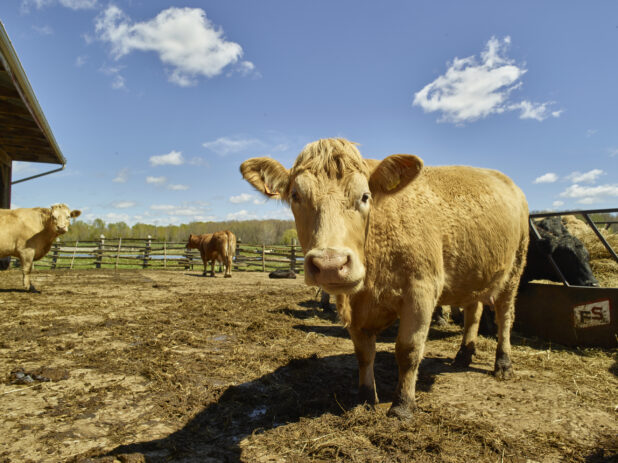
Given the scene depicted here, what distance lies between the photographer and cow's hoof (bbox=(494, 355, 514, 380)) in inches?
152

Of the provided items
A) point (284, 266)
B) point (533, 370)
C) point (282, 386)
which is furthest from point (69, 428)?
point (284, 266)

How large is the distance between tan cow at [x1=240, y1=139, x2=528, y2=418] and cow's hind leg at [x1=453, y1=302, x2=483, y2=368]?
0.37 meters

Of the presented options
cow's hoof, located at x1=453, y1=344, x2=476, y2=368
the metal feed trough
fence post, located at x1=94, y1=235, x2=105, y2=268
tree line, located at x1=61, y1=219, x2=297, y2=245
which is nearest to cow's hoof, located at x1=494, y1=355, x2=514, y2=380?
cow's hoof, located at x1=453, y1=344, x2=476, y2=368

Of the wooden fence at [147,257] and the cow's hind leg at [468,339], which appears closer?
the cow's hind leg at [468,339]

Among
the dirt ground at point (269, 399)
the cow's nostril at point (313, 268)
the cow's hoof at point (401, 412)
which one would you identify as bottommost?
the dirt ground at point (269, 399)

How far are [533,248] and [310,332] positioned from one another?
399cm

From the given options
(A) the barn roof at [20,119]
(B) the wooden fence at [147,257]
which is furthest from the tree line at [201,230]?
(A) the barn roof at [20,119]

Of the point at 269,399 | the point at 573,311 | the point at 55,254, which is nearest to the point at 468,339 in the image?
the point at 573,311

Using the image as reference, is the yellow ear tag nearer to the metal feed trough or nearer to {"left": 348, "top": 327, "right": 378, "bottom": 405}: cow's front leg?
{"left": 348, "top": 327, "right": 378, "bottom": 405}: cow's front leg

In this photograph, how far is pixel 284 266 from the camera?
2500cm

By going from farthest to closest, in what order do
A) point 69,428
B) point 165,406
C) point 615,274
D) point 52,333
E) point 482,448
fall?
point 615,274 < point 52,333 < point 165,406 < point 69,428 < point 482,448

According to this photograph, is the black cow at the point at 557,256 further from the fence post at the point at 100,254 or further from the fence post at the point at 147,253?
the fence post at the point at 100,254

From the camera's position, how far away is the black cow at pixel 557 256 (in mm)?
4977

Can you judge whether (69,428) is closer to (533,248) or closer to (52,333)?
(52,333)
